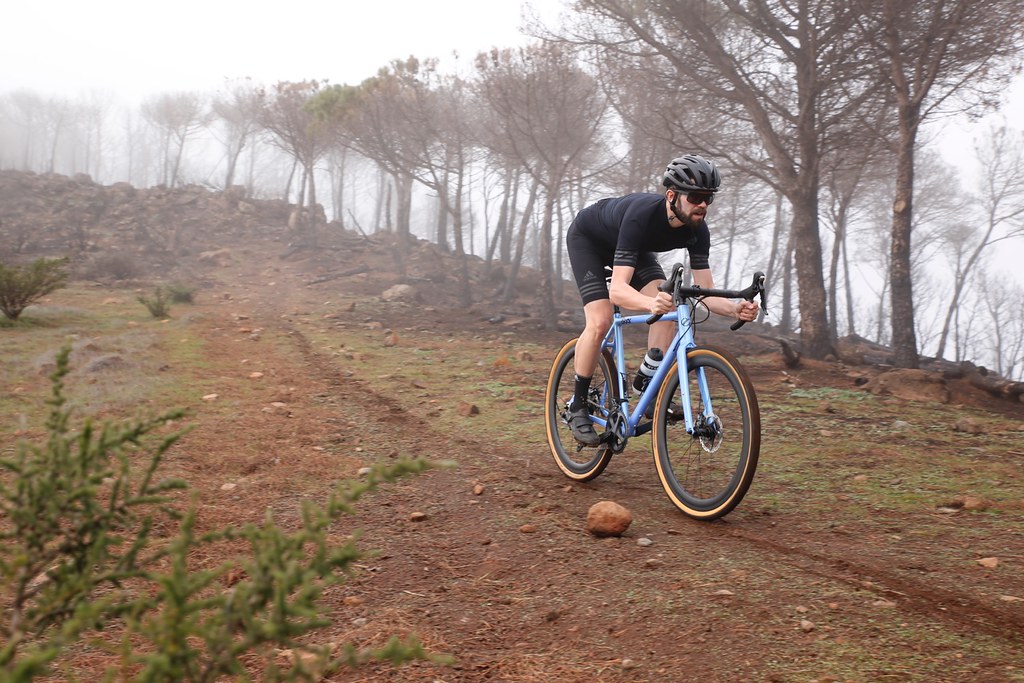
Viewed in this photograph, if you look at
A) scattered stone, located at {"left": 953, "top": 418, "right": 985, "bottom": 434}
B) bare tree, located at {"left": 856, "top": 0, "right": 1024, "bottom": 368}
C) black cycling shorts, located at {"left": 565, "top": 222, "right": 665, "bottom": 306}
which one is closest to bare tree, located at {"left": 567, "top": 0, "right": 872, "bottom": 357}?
bare tree, located at {"left": 856, "top": 0, "right": 1024, "bottom": 368}

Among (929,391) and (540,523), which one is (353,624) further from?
(929,391)

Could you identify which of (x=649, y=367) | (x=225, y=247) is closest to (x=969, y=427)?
(x=649, y=367)

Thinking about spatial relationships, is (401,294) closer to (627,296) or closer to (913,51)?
(913,51)

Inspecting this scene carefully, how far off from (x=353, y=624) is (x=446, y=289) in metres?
24.1

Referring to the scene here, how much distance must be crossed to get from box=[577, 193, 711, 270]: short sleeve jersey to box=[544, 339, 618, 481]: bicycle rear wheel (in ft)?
2.80

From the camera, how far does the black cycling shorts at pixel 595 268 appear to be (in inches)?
180

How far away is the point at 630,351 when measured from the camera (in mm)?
13281

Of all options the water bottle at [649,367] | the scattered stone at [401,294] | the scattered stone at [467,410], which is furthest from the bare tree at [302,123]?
the water bottle at [649,367]

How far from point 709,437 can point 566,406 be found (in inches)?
53.7

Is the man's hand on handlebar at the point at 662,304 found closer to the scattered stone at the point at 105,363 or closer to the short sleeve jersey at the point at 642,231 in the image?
the short sleeve jersey at the point at 642,231

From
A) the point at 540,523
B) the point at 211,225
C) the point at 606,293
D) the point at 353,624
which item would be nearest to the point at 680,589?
the point at 540,523

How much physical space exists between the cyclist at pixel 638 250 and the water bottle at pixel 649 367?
0.16 feet

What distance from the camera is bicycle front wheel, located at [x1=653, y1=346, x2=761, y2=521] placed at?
3.47 meters

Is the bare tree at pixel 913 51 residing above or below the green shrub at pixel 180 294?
above
